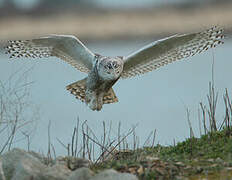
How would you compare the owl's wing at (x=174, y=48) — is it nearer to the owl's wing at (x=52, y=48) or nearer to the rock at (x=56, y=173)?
the owl's wing at (x=52, y=48)

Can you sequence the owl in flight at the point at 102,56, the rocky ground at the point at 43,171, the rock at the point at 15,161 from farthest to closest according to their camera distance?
the owl in flight at the point at 102,56
the rock at the point at 15,161
the rocky ground at the point at 43,171

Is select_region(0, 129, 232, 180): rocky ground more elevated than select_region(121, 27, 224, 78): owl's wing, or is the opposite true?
select_region(121, 27, 224, 78): owl's wing

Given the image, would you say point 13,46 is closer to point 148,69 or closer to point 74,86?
point 74,86

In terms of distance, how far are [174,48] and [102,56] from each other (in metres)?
1.03

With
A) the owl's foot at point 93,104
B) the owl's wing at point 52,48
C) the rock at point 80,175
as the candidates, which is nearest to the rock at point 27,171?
the rock at point 80,175

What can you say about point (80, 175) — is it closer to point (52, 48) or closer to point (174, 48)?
point (174, 48)

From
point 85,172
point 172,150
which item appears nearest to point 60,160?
point 85,172

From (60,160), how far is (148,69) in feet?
10.4

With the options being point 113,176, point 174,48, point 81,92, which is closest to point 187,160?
point 113,176

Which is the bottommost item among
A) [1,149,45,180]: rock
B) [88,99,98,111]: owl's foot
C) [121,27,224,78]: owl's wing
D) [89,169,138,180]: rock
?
[89,169,138,180]: rock

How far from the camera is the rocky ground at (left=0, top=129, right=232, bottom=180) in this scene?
3775mm

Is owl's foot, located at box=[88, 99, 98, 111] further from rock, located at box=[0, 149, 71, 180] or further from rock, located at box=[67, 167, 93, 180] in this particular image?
rock, located at box=[67, 167, 93, 180]

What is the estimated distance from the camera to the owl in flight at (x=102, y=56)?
6762mm

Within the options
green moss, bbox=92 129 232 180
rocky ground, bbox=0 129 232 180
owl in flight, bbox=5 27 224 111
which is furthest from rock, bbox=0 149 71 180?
owl in flight, bbox=5 27 224 111
